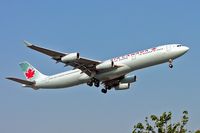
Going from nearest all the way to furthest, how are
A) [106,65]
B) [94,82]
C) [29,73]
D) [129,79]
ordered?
1. [106,65]
2. [94,82]
3. [129,79]
4. [29,73]

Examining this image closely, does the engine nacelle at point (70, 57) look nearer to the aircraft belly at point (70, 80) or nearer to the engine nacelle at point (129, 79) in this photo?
the aircraft belly at point (70, 80)

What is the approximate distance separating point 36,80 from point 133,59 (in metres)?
18.8

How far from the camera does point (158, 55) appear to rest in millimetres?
75062

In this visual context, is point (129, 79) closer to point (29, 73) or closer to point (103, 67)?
point (103, 67)

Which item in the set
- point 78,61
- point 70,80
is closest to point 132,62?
point 78,61

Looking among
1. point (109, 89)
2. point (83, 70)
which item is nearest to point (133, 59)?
point (83, 70)

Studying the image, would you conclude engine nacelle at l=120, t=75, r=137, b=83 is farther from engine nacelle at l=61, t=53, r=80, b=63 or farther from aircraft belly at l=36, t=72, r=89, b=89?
engine nacelle at l=61, t=53, r=80, b=63

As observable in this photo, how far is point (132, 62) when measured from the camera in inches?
2992

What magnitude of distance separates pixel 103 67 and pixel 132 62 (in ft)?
14.6

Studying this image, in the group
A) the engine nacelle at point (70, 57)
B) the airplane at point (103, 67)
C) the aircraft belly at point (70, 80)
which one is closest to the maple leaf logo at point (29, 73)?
the airplane at point (103, 67)

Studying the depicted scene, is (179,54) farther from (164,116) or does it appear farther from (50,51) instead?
(50,51)

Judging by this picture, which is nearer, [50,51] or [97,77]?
[50,51]

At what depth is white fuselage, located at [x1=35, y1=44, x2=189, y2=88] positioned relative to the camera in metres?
75.2

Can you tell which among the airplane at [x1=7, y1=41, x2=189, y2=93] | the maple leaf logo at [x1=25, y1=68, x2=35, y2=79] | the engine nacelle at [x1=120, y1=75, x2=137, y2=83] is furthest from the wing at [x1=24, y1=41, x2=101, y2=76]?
the maple leaf logo at [x1=25, y1=68, x2=35, y2=79]
